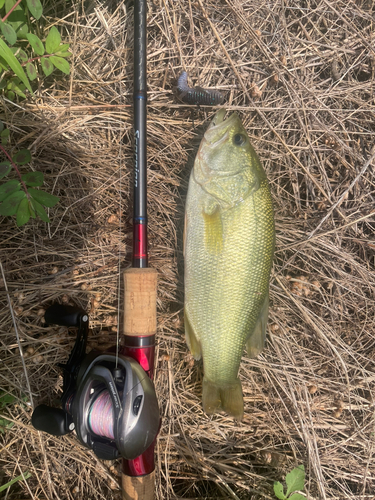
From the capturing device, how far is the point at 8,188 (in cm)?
186

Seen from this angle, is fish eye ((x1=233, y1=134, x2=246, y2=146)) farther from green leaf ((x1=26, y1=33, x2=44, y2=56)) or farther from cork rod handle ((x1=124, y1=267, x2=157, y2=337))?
green leaf ((x1=26, y1=33, x2=44, y2=56))

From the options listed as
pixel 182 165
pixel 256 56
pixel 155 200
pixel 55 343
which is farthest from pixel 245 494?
pixel 256 56

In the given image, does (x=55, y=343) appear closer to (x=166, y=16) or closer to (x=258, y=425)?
(x=258, y=425)

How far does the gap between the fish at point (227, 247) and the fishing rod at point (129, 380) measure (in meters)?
0.33

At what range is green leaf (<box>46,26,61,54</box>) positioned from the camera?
192cm

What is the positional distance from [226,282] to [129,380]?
2.65 ft

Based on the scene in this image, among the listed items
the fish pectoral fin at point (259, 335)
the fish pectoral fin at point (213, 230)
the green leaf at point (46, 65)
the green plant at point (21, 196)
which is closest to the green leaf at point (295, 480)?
the fish pectoral fin at point (259, 335)

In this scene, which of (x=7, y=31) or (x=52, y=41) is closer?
(x=7, y=31)

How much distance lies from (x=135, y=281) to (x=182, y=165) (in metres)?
0.97

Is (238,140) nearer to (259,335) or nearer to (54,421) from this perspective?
(259,335)

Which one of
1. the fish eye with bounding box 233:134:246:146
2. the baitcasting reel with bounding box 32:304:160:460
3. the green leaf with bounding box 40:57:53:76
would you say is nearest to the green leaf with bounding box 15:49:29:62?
the green leaf with bounding box 40:57:53:76

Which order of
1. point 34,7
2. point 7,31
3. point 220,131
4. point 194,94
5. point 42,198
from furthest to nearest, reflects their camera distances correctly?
point 194,94, point 220,131, point 42,198, point 34,7, point 7,31

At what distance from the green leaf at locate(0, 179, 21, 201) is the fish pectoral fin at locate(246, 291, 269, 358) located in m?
1.70

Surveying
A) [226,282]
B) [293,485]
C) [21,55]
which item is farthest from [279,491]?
[21,55]
